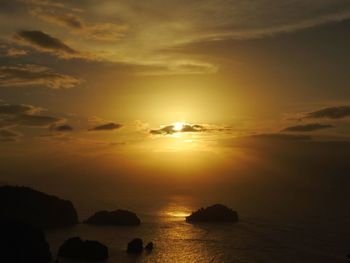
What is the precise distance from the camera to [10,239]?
313 feet

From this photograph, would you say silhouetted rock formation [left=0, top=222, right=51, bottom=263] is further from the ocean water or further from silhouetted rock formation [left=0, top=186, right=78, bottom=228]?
silhouetted rock formation [left=0, top=186, right=78, bottom=228]

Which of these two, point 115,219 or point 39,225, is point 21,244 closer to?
point 39,225

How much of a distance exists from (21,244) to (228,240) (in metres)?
72.9

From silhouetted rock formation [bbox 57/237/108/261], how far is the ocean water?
12.3 feet

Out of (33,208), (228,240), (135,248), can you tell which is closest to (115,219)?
(33,208)

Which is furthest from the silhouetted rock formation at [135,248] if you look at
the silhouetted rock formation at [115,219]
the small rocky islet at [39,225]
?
the silhouetted rock formation at [115,219]

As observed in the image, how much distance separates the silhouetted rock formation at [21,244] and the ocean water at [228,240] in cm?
1255

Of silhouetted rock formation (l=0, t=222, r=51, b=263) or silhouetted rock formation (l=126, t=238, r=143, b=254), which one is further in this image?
silhouetted rock formation (l=126, t=238, r=143, b=254)

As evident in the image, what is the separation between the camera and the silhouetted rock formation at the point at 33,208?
158 metres

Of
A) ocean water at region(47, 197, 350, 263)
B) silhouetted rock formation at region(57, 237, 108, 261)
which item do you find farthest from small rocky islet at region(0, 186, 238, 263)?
ocean water at region(47, 197, 350, 263)

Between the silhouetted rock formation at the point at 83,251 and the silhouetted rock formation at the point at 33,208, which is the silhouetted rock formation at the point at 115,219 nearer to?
the silhouetted rock formation at the point at 33,208

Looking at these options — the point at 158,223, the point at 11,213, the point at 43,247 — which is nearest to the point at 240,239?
the point at 158,223

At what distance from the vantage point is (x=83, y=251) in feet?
336

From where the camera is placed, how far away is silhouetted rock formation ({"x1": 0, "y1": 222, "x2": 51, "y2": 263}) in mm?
94188
